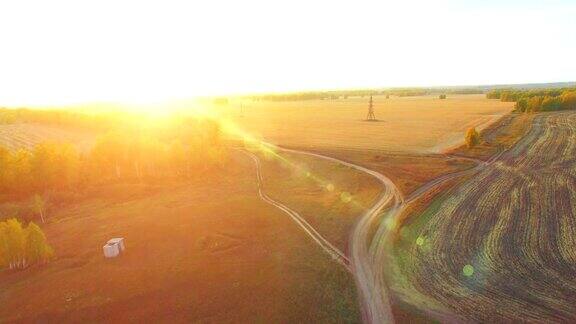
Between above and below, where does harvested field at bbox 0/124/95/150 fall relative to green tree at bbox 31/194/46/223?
above

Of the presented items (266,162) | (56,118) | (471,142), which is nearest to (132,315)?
(266,162)

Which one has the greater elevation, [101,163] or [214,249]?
[101,163]

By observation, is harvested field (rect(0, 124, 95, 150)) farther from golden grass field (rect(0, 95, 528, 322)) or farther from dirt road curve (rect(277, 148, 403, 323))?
dirt road curve (rect(277, 148, 403, 323))

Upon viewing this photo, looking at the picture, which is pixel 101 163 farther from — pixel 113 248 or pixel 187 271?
pixel 187 271

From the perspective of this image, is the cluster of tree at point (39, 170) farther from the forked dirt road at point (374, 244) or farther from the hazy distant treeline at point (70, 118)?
the hazy distant treeline at point (70, 118)

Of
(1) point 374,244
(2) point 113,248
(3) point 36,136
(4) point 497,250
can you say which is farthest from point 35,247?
(3) point 36,136

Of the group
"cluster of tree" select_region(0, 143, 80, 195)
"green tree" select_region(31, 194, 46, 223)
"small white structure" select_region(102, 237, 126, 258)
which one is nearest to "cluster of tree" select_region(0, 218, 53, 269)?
"small white structure" select_region(102, 237, 126, 258)

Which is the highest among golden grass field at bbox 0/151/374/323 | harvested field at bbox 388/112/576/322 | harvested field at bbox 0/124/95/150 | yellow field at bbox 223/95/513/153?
harvested field at bbox 0/124/95/150
